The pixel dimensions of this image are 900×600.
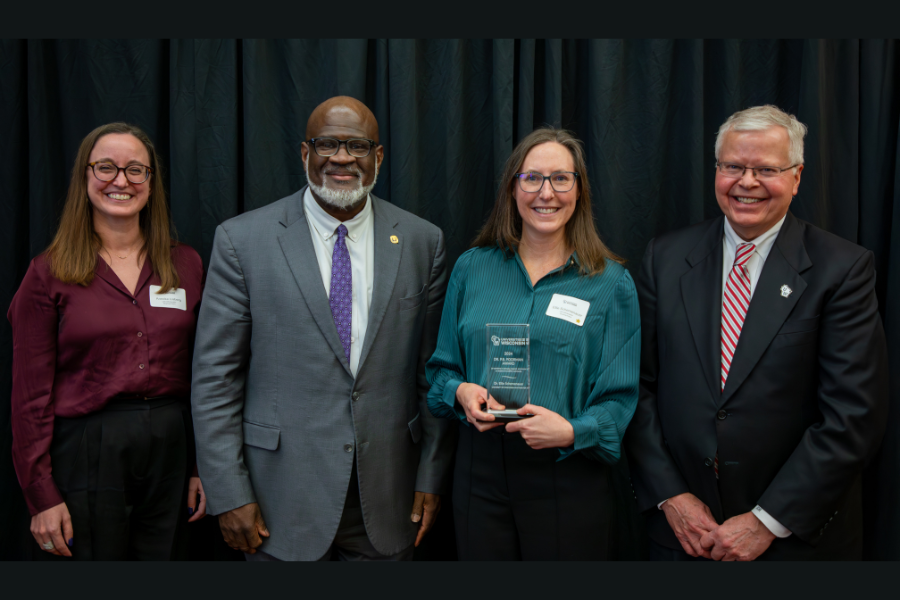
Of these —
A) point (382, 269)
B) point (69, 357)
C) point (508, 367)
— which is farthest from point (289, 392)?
point (69, 357)

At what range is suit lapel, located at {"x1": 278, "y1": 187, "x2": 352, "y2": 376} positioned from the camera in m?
2.12

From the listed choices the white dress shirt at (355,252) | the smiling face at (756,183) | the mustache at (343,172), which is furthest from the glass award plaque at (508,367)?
the smiling face at (756,183)

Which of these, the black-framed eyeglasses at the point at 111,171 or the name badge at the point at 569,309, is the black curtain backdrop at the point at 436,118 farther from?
the name badge at the point at 569,309

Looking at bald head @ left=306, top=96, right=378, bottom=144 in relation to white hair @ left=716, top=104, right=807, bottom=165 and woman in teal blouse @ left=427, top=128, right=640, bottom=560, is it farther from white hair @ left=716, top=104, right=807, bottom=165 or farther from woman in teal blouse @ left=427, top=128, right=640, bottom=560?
white hair @ left=716, top=104, right=807, bottom=165

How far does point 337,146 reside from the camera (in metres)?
2.26

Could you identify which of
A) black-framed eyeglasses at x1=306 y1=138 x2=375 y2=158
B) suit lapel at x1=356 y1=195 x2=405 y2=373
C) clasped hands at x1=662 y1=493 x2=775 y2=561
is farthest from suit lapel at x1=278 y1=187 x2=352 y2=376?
clasped hands at x1=662 y1=493 x2=775 y2=561

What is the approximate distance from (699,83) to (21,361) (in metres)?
3.04

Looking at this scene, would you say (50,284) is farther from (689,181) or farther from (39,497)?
(689,181)

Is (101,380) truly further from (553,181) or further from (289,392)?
(553,181)

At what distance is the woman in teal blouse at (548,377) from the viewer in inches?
80.6

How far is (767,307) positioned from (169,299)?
2.19 meters

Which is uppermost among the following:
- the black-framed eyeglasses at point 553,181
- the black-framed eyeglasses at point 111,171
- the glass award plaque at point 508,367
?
the black-framed eyeglasses at point 111,171

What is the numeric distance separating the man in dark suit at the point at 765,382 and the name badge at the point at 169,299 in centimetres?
179

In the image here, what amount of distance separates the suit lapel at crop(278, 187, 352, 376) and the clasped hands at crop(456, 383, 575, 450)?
499mm
